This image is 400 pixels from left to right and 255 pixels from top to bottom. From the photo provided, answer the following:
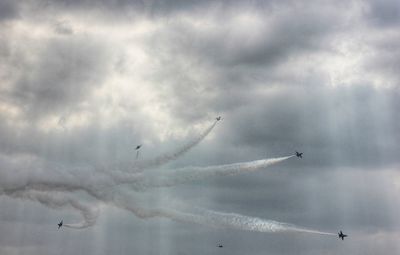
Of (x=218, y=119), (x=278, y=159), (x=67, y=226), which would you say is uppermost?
(x=218, y=119)

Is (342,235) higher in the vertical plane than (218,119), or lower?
lower

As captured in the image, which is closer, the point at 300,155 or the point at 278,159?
the point at 278,159

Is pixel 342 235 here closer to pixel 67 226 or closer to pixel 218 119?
pixel 218 119

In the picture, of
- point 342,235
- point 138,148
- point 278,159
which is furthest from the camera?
point 342,235

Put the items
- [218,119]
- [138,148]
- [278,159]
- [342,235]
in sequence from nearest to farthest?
[278,159]
[218,119]
[138,148]
[342,235]

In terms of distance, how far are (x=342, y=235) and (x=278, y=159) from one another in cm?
6001

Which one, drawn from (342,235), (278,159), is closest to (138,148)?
(278,159)

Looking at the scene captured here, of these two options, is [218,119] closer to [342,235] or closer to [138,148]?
[138,148]

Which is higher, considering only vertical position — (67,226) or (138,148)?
(138,148)

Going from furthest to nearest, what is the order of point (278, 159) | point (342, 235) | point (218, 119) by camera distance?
point (342, 235)
point (218, 119)
point (278, 159)

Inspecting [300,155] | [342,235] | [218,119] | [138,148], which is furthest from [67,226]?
[342,235]

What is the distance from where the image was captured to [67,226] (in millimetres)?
159125

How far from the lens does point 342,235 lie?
643 ft

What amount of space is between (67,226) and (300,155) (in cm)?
7513
